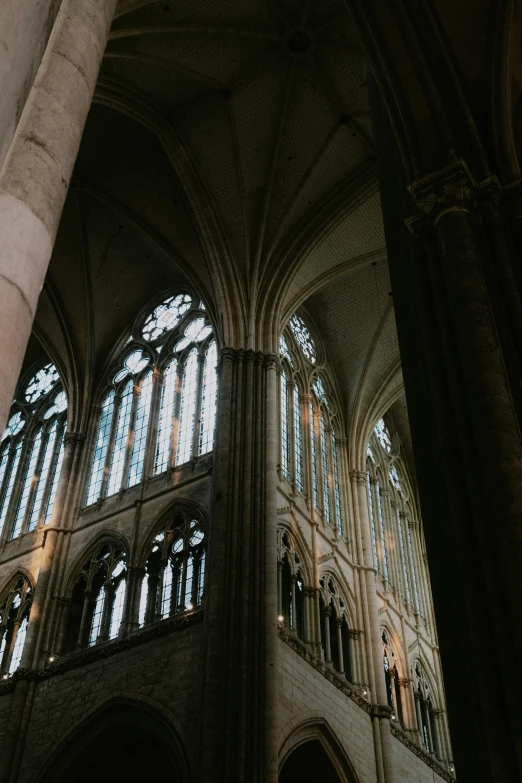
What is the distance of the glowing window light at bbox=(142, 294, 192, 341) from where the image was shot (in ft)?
70.9

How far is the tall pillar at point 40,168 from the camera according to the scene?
3.34m

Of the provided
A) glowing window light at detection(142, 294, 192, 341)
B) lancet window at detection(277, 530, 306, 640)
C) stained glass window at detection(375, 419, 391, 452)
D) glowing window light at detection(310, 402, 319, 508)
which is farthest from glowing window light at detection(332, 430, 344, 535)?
glowing window light at detection(142, 294, 192, 341)

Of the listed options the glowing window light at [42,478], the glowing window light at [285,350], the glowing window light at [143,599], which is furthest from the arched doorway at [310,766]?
the glowing window light at [285,350]

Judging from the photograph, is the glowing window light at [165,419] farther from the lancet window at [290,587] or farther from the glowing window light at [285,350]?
the lancet window at [290,587]

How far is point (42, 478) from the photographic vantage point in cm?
2091

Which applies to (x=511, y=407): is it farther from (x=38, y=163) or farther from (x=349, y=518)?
(x=349, y=518)

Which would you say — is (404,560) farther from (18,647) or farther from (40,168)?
(40,168)

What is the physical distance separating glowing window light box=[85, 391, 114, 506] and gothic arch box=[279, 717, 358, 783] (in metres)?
7.01

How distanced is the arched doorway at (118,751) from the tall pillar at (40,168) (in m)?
11.3

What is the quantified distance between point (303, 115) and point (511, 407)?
13.2 m

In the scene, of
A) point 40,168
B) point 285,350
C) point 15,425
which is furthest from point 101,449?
point 40,168

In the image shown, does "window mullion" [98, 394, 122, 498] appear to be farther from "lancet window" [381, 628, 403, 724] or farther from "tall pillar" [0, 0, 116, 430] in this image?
"tall pillar" [0, 0, 116, 430]

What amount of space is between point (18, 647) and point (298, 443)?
717 centimetres

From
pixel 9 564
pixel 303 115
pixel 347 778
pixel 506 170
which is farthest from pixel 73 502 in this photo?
pixel 506 170
